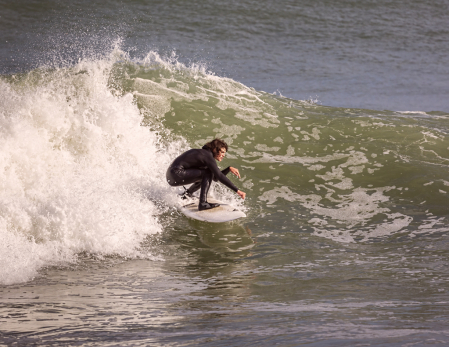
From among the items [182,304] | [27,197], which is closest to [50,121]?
[27,197]

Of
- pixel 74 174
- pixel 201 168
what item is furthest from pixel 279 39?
pixel 201 168

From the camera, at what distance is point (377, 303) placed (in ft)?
15.1

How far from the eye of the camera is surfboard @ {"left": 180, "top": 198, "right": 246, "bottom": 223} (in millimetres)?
7812

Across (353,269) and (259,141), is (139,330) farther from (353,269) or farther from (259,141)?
(259,141)

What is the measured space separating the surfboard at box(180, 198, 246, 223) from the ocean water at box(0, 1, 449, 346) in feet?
0.49

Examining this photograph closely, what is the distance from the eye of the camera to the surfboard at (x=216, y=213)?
7812 mm

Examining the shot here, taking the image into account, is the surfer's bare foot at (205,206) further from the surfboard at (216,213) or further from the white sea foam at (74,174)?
the white sea foam at (74,174)

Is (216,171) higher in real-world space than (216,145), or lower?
lower

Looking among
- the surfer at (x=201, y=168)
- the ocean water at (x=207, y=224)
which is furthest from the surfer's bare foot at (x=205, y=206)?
the ocean water at (x=207, y=224)

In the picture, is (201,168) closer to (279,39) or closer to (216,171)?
(216,171)

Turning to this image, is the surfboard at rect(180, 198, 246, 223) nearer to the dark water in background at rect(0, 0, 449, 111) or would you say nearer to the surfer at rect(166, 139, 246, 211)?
the surfer at rect(166, 139, 246, 211)

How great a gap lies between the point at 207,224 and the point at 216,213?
0.74 feet

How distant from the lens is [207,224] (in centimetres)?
793

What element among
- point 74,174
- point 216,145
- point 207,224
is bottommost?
point 207,224
